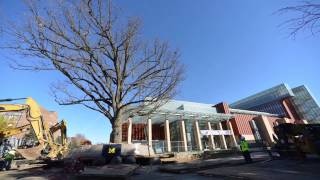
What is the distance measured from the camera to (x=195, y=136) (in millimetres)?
30734

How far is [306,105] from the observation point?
55.0 meters

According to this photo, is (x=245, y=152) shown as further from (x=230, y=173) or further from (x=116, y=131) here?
(x=116, y=131)

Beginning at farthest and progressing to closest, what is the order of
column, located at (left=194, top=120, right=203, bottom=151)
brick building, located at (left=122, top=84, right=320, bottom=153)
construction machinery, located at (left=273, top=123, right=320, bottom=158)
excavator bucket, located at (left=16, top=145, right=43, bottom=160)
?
column, located at (left=194, top=120, right=203, bottom=151) < brick building, located at (left=122, top=84, right=320, bottom=153) < excavator bucket, located at (left=16, top=145, right=43, bottom=160) < construction machinery, located at (left=273, top=123, right=320, bottom=158)

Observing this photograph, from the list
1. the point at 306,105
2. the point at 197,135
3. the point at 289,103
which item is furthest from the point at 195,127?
the point at 306,105

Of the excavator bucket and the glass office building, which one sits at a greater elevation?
the glass office building

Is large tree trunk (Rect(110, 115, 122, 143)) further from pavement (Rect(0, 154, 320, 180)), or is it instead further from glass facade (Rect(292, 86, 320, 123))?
glass facade (Rect(292, 86, 320, 123))

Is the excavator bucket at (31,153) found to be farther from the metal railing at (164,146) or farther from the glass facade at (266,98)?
the glass facade at (266,98)

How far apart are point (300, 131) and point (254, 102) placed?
174 ft

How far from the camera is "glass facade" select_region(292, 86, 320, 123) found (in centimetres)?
5378

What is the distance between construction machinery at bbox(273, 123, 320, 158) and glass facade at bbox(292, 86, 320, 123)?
48407 mm

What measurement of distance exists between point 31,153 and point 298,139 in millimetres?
13969

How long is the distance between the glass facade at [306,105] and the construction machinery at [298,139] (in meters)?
48.4

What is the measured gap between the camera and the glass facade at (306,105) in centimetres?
5378

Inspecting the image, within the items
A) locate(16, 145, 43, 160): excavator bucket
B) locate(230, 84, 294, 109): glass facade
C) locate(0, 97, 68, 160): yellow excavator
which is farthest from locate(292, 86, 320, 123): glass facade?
locate(16, 145, 43, 160): excavator bucket
